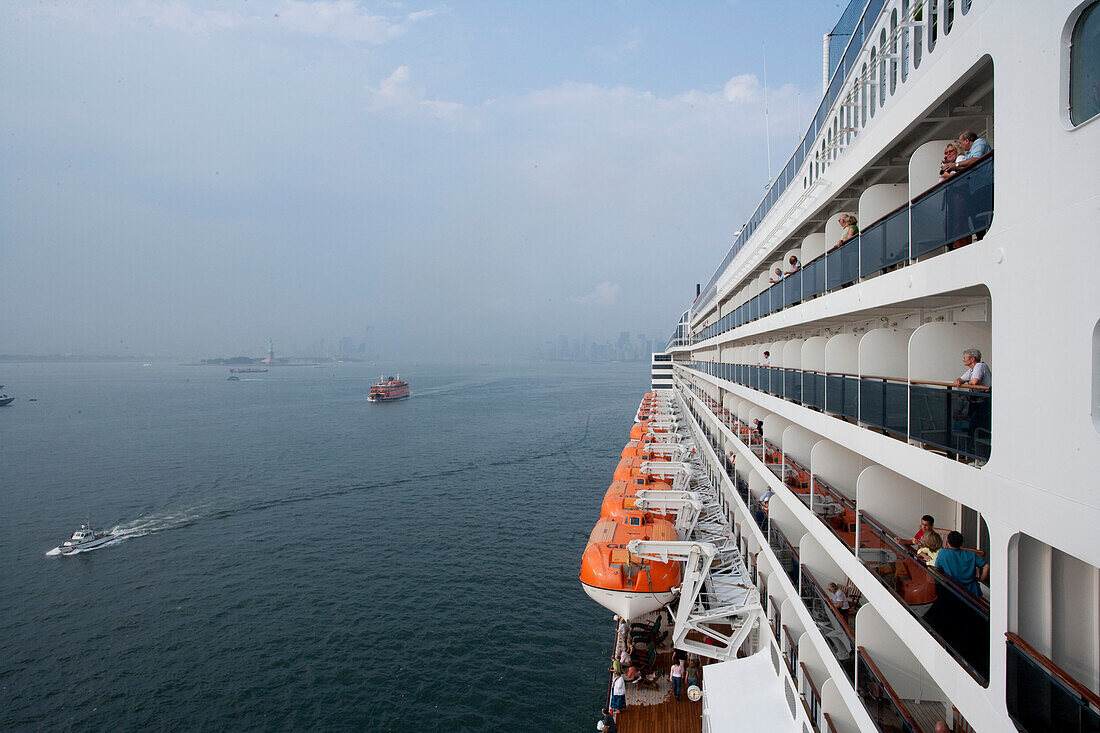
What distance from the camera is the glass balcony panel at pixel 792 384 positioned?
29.7 ft

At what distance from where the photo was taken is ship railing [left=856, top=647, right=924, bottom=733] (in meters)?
5.21

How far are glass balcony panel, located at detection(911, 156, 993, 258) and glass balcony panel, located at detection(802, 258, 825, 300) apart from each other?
2941mm

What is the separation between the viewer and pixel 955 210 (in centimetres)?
446

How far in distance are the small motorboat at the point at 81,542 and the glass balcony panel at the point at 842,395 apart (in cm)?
3337

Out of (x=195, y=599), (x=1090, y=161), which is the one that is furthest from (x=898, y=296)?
(x=195, y=599)

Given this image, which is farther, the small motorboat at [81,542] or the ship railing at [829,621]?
the small motorboat at [81,542]

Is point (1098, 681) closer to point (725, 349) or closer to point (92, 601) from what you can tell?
point (725, 349)

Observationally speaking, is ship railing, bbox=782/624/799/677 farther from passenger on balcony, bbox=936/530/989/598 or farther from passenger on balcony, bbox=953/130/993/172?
passenger on balcony, bbox=953/130/993/172

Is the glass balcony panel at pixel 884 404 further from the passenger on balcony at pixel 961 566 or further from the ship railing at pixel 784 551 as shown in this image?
the ship railing at pixel 784 551

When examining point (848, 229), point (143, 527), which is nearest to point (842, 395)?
point (848, 229)

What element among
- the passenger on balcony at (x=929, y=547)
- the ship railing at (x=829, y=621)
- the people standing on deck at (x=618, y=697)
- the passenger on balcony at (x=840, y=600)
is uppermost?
the passenger on balcony at (x=929, y=547)

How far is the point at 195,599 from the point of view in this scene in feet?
72.7

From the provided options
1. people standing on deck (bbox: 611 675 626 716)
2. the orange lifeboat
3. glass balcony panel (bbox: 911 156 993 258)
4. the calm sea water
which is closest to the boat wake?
the calm sea water

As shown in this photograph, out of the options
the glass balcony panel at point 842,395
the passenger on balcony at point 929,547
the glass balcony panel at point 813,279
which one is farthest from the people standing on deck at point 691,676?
the glass balcony panel at point 813,279
